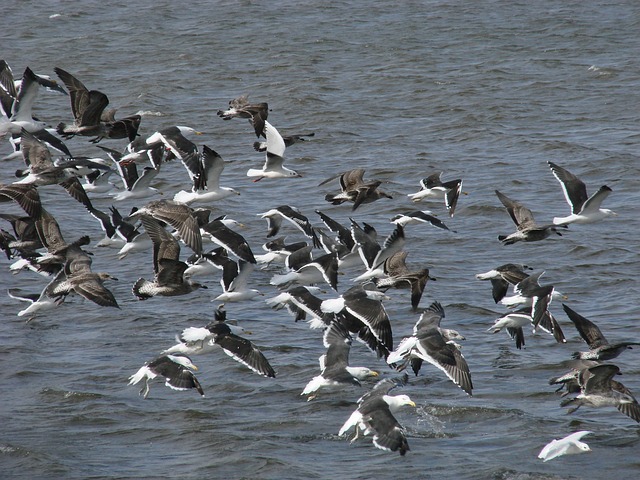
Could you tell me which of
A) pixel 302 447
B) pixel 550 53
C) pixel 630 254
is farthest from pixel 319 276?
pixel 550 53

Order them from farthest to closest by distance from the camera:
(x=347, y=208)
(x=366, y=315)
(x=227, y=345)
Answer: (x=347, y=208), (x=366, y=315), (x=227, y=345)

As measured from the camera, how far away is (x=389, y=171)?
23.0 meters

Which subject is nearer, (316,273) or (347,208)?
(316,273)

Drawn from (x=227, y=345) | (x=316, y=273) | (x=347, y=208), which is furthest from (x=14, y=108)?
(x=347, y=208)

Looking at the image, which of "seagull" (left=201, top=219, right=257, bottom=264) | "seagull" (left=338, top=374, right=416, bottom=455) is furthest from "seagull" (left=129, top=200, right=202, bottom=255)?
"seagull" (left=338, top=374, right=416, bottom=455)

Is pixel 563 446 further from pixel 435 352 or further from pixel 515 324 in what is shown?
pixel 515 324

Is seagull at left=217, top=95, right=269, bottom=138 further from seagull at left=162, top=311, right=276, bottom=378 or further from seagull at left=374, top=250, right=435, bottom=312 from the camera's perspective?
seagull at left=162, top=311, right=276, bottom=378

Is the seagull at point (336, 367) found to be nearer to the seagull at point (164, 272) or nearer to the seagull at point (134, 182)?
the seagull at point (164, 272)

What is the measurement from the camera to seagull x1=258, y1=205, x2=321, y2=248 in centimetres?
1516

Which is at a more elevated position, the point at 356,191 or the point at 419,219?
the point at 356,191

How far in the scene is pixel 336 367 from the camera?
11703 mm

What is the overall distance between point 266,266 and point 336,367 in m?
5.29

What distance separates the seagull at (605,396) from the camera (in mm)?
11008

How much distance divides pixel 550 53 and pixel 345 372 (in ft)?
81.4
